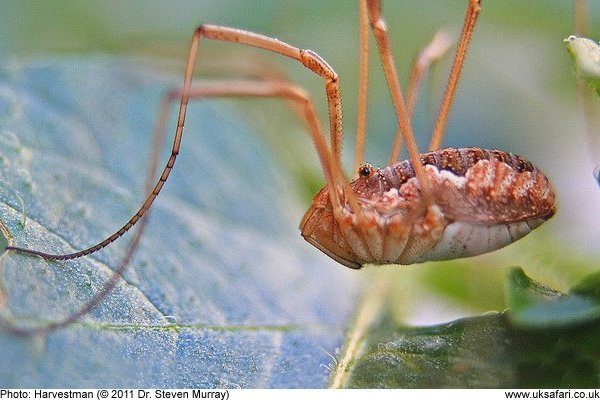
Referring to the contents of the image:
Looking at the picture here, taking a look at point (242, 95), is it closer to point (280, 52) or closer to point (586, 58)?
point (280, 52)

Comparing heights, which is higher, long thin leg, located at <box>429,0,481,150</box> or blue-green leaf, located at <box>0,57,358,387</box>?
long thin leg, located at <box>429,0,481,150</box>

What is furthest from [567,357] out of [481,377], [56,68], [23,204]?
[56,68]

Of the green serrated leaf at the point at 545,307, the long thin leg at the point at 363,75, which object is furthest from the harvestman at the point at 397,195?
the green serrated leaf at the point at 545,307

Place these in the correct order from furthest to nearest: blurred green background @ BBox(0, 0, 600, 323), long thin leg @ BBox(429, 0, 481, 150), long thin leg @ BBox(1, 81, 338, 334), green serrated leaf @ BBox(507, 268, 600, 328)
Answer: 1. blurred green background @ BBox(0, 0, 600, 323)
2. long thin leg @ BBox(429, 0, 481, 150)
3. long thin leg @ BBox(1, 81, 338, 334)
4. green serrated leaf @ BBox(507, 268, 600, 328)

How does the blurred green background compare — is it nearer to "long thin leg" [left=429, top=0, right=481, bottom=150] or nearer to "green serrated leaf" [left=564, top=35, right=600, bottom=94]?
"long thin leg" [left=429, top=0, right=481, bottom=150]

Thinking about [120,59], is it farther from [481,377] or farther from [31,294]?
[481,377]

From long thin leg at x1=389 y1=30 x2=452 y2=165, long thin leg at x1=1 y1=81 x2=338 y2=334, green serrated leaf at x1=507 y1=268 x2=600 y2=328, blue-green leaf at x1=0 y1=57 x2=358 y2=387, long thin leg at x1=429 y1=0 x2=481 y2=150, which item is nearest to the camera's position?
green serrated leaf at x1=507 y1=268 x2=600 y2=328

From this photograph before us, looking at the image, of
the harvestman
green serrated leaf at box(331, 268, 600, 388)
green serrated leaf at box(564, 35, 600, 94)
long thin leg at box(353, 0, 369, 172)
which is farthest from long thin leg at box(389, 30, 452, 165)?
green serrated leaf at box(564, 35, 600, 94)

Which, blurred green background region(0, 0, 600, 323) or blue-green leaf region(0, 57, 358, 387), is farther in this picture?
blurred green background region(0, 0, 600, 323)
